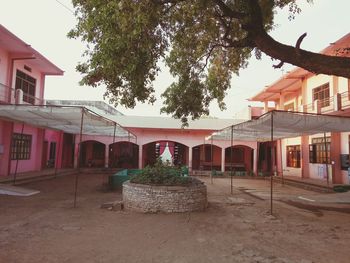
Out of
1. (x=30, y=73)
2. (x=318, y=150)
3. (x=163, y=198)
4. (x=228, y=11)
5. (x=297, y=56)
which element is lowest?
(x=163, y=198)

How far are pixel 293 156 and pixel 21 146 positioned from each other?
17.3 meters

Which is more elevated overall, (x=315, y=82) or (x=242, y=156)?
(x=315, y=82)

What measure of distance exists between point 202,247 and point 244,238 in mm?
1105

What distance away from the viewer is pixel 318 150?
1786 centimetres

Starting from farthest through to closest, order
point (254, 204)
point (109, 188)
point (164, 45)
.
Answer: point (109, 188)
point (254, 204)
point (164, 45)

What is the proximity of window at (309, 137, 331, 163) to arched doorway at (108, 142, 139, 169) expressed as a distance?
1288cm

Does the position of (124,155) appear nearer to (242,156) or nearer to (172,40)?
(242,156)

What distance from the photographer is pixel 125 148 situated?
85.5 feet

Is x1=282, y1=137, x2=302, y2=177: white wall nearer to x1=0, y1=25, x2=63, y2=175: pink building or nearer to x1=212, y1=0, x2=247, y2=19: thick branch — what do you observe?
x1=212, y1=0, x2=247, y2=19: thick branch

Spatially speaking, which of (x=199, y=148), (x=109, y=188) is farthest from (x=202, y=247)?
(x=199, y=148)

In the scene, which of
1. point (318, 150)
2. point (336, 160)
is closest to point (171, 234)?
point (336, 160)

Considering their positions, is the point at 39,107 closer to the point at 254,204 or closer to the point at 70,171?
the point at 254,204

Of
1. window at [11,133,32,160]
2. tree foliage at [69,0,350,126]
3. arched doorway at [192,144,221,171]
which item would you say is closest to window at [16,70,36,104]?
window at [11,133,32,160]

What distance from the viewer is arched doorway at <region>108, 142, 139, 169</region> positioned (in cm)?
2433
